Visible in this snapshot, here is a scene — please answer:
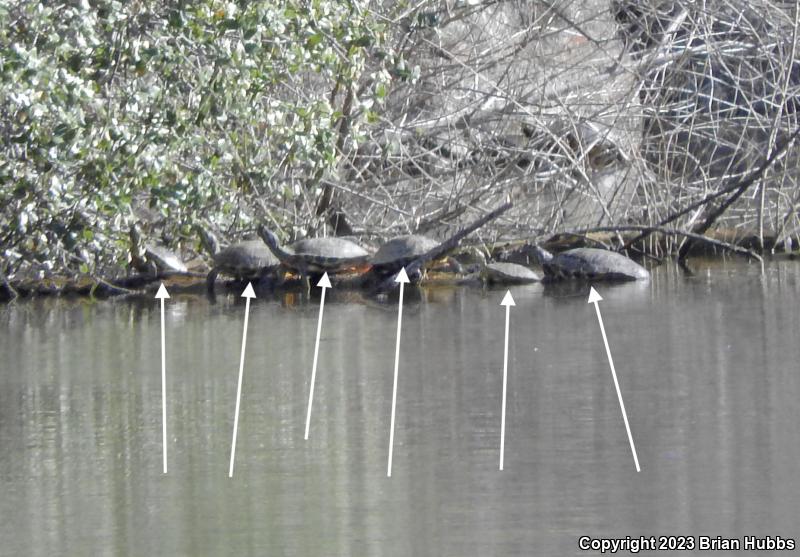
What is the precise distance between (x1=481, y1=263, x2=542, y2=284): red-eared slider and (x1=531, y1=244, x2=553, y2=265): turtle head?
259mm

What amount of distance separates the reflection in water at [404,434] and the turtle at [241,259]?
208cm

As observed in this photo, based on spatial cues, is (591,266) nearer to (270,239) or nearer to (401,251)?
(401,251)

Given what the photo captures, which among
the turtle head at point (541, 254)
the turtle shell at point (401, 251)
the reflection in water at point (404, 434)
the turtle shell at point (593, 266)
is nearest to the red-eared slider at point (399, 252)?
the turtle shell at point (401, 251)

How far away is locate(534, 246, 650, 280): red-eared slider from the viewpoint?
1372 centimetres

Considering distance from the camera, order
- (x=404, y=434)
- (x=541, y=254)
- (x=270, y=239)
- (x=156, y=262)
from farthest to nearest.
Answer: (x=541, y=254), (x=156, y=262), (x=270, y=239), (x=404, y=434)

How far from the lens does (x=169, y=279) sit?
46.7ft

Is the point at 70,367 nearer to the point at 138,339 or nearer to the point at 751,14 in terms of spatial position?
the point at 138,339

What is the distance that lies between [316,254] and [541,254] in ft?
7.89

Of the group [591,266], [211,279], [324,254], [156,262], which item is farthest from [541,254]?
[156,262]

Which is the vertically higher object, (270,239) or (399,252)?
(270,239)

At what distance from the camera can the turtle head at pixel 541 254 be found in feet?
46.5

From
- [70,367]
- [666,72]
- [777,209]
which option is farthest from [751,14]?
[70,367]

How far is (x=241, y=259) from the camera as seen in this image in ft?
44.2

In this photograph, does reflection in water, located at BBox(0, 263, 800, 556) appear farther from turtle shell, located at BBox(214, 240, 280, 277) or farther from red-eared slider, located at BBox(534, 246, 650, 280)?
red-eared slider, located at BBox(534, 246, 650, 280)
